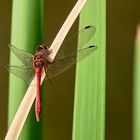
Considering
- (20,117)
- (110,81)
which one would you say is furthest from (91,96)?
(110,81)

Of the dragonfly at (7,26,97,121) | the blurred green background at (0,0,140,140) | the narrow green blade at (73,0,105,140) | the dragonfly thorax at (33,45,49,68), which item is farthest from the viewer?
the blurred green background at (0,0,140,140)

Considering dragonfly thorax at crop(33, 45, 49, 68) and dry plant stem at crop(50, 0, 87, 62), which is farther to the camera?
dragonfly thorax at crop(33, 45, 49, 68)

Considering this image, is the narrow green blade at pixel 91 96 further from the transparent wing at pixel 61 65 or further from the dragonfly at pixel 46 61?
the transparent wing at pixel 61 65

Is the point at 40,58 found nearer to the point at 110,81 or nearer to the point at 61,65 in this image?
the point at 61,65

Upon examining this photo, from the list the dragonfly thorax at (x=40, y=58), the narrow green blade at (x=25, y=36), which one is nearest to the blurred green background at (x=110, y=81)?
the dragonfly thorax at (x=40, y=58)

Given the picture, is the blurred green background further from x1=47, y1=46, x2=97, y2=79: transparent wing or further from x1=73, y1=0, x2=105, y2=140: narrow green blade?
x1=73, y1=0, x2=105, y2=140: narrow green blade

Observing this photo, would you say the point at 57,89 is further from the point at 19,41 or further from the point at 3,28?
the point at 19,41

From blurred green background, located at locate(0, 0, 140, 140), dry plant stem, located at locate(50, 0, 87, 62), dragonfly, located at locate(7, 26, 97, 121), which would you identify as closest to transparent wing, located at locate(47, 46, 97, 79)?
dragonfly, located at locate(7, 26, 97, 121)
